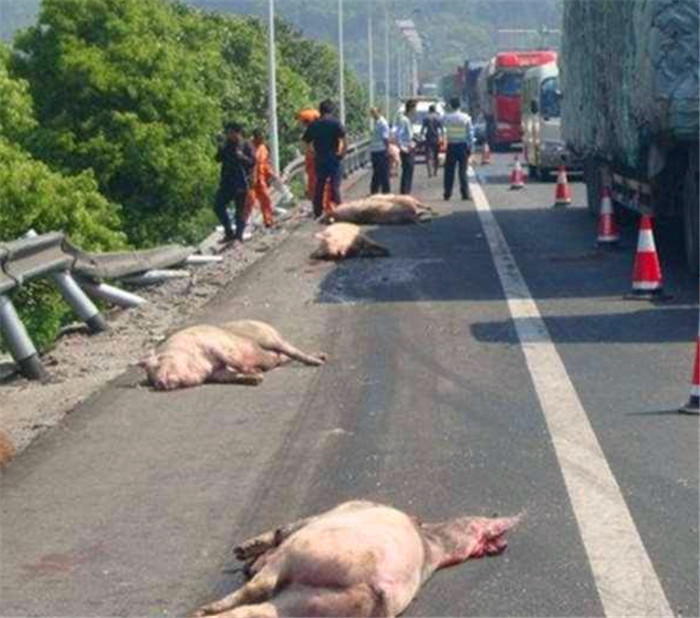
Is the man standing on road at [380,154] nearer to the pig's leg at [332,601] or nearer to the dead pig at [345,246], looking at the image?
the dead pig at [345,246]

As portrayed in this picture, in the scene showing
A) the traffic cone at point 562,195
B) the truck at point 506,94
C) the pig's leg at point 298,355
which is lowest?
the truck at point 506,94

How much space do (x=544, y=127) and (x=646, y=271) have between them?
25460mm

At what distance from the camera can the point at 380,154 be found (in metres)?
37.2

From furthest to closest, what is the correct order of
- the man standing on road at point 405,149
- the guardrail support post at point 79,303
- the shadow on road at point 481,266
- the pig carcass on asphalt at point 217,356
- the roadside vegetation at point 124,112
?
the roadside vegetation at point 124,112
the man standing on road at point 405,149
the shadow on road at point 481,266
the guardrail support post at point 79,303
the pig carcass on asphalt at point 217,356

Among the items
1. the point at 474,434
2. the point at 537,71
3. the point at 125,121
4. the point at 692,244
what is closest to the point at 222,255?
the point at 692,244

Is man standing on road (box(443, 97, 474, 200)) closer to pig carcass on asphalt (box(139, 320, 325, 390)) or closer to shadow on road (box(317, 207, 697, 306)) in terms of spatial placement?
shadow on road (box(317, 207, 697, 306))

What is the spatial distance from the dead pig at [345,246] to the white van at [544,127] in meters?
19.1

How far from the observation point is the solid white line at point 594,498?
332 inches

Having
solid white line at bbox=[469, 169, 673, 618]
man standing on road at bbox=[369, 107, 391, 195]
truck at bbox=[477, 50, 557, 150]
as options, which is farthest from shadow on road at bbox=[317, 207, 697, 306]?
truck at bbox=[477, 50, 557, 150]

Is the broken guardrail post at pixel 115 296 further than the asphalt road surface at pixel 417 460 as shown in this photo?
Yes

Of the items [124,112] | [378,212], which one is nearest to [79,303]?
[378,212]

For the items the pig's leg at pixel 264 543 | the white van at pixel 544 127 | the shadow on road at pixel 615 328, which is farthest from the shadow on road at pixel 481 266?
the white van at pixel 544 127

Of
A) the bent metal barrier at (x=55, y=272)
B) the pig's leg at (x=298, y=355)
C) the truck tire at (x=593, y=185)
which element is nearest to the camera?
the pig's leg at (x=298, y=355)

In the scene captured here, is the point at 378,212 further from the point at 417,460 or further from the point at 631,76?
the point at 417,460
